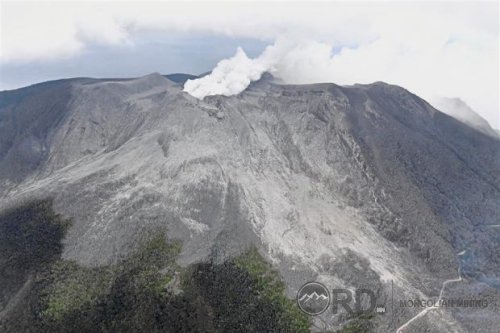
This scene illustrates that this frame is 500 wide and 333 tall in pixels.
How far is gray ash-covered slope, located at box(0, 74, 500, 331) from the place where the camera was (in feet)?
253

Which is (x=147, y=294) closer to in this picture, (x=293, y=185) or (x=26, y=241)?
(x=26, y=241)

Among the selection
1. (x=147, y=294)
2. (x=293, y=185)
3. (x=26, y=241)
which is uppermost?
(x=26, y=241)

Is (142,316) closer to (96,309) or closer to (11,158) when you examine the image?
(96,309)

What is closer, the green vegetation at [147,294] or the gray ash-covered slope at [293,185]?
the green vegetation at [147,294]

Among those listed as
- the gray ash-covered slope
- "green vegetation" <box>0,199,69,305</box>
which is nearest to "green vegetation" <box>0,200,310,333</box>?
"green vegetation" <box>0,199,69,305</box>

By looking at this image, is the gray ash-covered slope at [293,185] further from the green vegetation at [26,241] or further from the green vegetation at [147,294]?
the green vegetation at [147,294]

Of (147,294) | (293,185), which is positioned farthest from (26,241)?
(293,185)

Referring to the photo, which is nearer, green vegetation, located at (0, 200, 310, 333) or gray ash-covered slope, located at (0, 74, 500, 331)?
green vegetation, located at (0, 200, 310, 333)

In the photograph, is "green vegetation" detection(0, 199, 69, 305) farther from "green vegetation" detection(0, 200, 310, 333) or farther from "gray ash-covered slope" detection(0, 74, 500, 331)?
"gray ash-covered slope" detection(0, 74, 500, 331)

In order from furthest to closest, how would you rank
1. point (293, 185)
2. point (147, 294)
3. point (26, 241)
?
point (293, 185) → point (26, 241) → point (147, 294)

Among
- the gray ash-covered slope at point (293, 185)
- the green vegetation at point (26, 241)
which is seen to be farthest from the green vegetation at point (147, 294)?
the gray ash-covered slope at point (293, 185)

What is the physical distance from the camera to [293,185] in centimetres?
9150

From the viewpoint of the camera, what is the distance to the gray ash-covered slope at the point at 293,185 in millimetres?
77188

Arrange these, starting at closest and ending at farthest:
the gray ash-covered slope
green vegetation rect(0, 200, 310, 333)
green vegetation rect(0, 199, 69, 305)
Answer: green vegetation rect(0, 200, 310, 333) → green vegetation rect(0, 199, 69, 305) → the gray ash-covered slope
